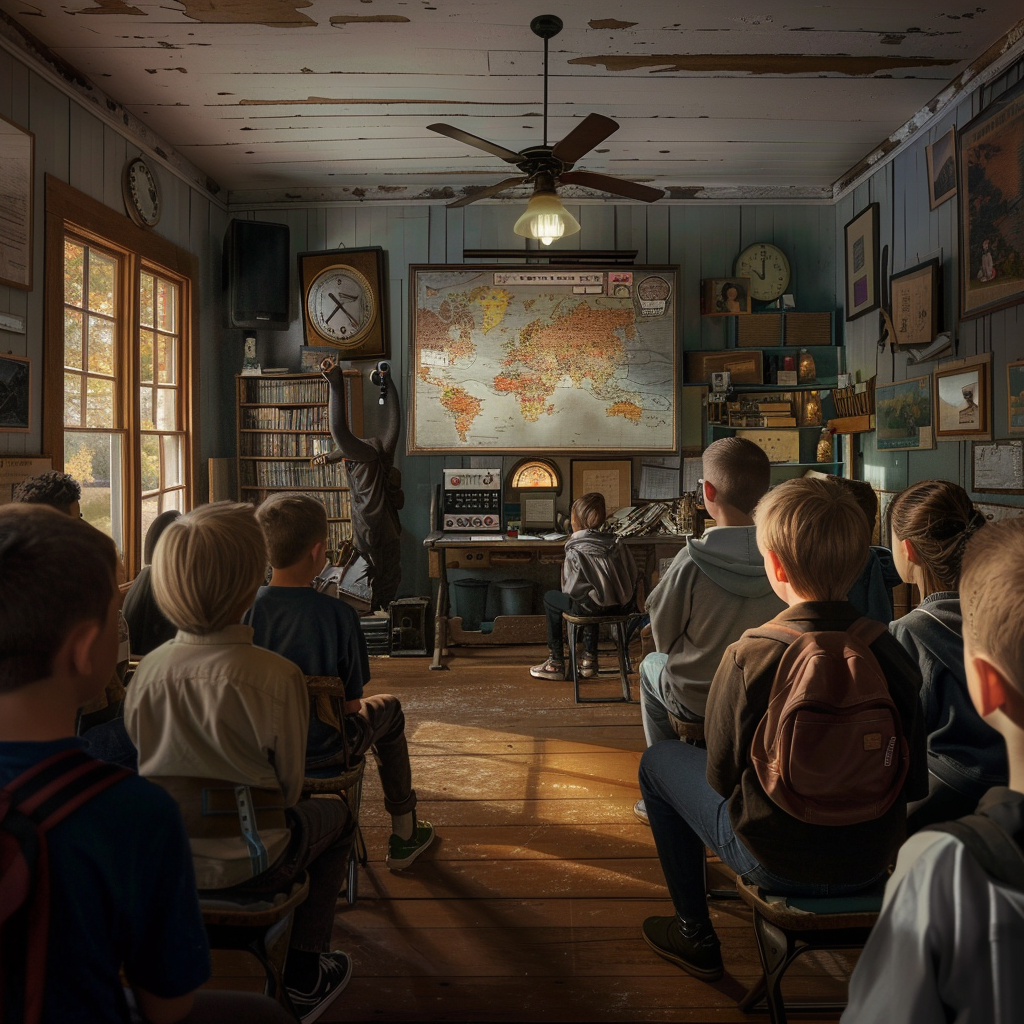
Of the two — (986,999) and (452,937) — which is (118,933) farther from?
(452,937)

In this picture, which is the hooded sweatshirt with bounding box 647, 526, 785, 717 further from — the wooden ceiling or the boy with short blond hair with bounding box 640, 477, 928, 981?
the wooden ceiling

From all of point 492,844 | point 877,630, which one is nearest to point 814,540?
point 877,630

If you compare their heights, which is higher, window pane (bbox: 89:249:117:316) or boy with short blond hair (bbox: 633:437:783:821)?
window pane (bbox: 89:249:117:316)

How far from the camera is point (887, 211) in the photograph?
4793 mm

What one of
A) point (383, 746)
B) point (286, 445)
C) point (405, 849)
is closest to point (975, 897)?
point (383, 746)

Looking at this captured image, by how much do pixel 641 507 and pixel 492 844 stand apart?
3.33 metres

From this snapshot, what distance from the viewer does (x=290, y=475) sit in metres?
5.63

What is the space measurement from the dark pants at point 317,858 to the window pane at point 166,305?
13.1 feet

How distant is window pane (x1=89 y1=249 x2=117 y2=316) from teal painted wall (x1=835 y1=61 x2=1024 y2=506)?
14.2ft

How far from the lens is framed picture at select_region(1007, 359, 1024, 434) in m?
3.43

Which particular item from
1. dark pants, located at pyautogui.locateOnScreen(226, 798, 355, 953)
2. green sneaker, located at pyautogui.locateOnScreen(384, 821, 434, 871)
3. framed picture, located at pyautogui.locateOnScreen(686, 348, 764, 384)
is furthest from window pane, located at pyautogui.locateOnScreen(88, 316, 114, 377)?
framed picture, located at pyautogui.locateOnScreen(686, 348, 764, 384)

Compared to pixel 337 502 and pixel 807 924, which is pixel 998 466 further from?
pixel 337 502

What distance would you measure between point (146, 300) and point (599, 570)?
3063 mm

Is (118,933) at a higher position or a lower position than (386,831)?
higher
